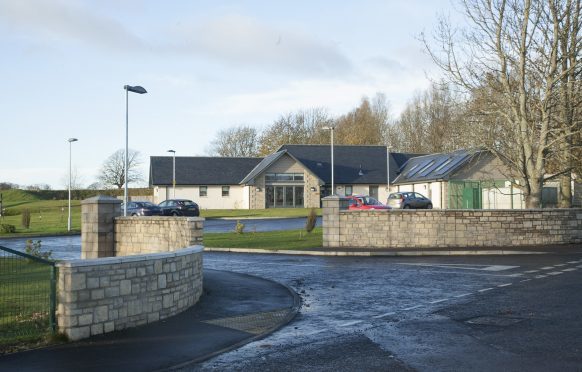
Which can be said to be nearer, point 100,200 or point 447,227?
point 100,200

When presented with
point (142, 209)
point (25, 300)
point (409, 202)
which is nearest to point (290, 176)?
point (409, 202)

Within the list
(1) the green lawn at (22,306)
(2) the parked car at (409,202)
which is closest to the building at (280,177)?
(2) the parked car at (409,202)

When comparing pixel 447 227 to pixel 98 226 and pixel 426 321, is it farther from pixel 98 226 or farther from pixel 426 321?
pixel 426 321

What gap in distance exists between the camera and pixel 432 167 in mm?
52312

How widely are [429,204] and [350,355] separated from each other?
3481 centimetres

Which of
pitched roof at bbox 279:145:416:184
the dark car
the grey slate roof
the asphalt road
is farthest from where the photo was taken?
pitched roof at bbox 279:145:416:184

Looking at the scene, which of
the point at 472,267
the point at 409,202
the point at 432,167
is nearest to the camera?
the point at 472,267

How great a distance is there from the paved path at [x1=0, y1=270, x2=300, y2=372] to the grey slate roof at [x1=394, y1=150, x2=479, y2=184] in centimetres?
3234

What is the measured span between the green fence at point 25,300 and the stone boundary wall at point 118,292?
35 centimetres

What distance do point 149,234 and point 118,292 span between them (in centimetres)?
949

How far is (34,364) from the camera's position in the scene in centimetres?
722

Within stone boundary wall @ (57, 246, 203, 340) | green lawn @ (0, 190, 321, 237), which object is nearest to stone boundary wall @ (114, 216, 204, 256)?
stone boundary wall @ (57, 246, 203, 340)

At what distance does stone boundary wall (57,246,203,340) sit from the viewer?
836 centimetres

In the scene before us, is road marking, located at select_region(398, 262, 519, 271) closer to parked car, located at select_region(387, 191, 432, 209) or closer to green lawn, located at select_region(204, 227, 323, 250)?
green lawn, located at select_region(204, 227, 323, 250)
